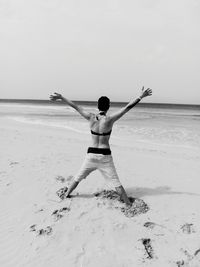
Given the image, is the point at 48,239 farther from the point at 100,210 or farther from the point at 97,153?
the point at 97,153

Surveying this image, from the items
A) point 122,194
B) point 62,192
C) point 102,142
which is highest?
point 102,142

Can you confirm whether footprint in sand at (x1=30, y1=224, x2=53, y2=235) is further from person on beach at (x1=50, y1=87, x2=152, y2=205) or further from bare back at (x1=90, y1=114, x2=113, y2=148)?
bare back at (x1=90, y1=114, x2=113, y2=148)

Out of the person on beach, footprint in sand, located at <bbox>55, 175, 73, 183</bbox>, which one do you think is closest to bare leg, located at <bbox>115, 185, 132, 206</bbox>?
the person on beach

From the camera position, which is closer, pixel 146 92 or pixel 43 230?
pixel 43 230

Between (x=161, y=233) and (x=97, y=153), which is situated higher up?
(x=97, y=153)

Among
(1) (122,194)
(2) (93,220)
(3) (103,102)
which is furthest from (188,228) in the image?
(3) (103,102)

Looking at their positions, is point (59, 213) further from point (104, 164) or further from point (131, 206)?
point (131, 206)

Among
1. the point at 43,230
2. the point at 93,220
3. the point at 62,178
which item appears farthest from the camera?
the point at 62,178

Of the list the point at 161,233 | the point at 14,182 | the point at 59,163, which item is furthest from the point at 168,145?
the point at 161,233

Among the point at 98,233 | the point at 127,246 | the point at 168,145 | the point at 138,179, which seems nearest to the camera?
the point at 127,246

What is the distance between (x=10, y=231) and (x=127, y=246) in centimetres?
168

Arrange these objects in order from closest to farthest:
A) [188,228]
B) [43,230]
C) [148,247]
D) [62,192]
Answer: [148,247]
[43,230]
[188,228]
[62,192]

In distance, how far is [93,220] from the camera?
505 centimetres

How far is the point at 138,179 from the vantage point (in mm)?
7367
